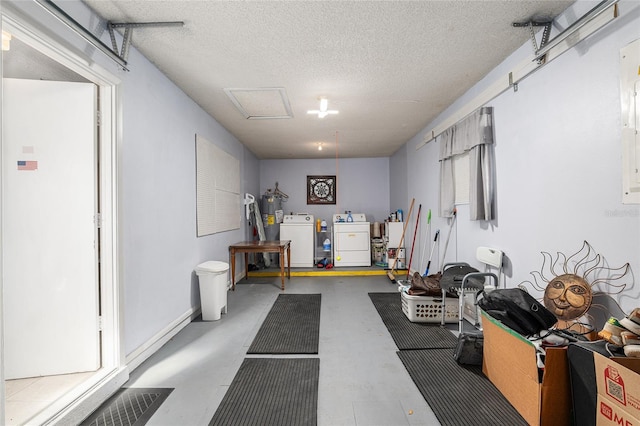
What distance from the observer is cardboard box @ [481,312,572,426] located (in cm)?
145

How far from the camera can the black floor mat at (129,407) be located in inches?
64.7

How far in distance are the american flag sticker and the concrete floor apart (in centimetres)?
162

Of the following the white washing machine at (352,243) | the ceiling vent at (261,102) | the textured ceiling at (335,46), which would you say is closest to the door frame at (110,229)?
the textured ceiling at (335,46)

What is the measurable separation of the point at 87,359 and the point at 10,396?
385 mm

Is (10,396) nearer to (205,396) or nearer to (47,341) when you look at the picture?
(47,341)

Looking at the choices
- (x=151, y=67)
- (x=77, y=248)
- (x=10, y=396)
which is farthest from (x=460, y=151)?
(x=10, y=396)

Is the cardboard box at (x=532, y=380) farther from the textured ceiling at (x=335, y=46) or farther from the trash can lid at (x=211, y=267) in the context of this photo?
the trash can lid at (x=211, y=267)

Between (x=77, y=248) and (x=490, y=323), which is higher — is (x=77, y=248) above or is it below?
above

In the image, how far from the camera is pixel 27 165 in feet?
6.23

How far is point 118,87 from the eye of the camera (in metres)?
2.04

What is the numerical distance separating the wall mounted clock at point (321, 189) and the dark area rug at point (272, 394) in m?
4.76

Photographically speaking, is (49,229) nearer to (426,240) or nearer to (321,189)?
(426,240)

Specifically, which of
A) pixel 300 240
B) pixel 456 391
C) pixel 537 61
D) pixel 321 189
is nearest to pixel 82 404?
pixel 456 391

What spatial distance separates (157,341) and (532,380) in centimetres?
276
